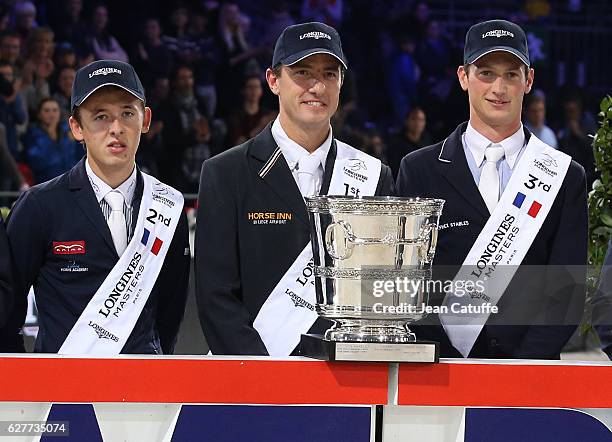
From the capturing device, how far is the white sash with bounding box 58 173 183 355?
3.37 meters

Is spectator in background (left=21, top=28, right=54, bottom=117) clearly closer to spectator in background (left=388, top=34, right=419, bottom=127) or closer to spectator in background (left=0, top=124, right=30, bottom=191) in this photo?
spectator in background (left=0, top=124, right=30, bottom=191)

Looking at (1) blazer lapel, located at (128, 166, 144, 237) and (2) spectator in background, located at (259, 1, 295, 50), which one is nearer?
(1) blazer lapel, located at (128, 166, 144, 237)

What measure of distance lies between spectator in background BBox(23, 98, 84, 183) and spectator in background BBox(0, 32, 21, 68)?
60 centimetres

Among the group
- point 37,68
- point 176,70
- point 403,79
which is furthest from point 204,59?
point 403,79

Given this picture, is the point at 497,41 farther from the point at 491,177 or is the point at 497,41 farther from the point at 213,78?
the point at 213,78

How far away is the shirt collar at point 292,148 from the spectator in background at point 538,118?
7.50 metres

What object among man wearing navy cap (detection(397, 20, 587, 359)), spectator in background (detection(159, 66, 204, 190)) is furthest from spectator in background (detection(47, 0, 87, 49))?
man wearing navy cap (detection(397, 20, 587, 359))

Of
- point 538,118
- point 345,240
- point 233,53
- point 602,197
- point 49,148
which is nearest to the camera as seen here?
point 345,240

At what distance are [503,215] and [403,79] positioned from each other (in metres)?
8.16

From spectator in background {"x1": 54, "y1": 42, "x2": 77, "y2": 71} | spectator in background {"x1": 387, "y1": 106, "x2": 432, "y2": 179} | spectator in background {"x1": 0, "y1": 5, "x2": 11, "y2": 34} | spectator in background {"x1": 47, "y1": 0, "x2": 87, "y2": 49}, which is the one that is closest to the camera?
spectator in background {"x1": 54, "y1": 42, "x2": 77, "y2": 71}

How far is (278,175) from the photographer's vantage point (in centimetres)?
350

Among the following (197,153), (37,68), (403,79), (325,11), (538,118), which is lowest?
(197,153)

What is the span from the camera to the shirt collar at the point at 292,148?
11.6 feet

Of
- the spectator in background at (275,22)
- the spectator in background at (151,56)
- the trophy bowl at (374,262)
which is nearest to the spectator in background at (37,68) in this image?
the spectator in background at (151,56)
